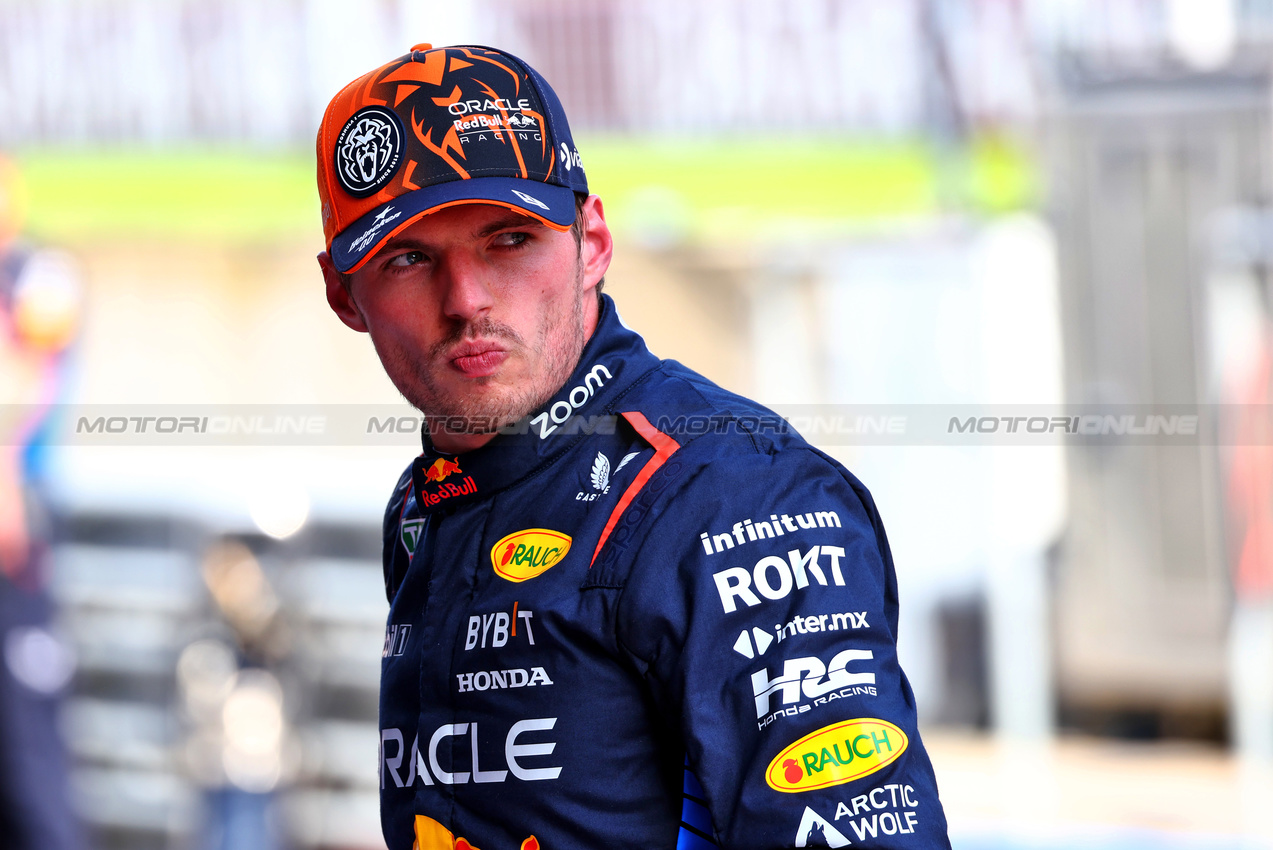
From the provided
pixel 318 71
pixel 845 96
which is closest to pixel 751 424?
pixel 845 96

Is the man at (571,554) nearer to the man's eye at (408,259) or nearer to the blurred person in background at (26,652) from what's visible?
the man's eye at (408,259)

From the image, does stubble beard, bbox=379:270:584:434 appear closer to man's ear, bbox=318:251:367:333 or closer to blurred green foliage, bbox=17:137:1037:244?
man's ear, bbox=318:251:367:333

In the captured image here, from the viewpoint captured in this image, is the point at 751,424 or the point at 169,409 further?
the point at 169,409

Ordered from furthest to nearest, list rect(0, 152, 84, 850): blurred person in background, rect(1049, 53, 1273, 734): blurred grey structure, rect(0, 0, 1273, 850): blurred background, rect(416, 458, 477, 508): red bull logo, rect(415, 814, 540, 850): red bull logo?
rect(1049, 53, 1273, 734): blurred grey structure < rect(0, 0, 1273, 850): blurred background < rect(0, 152, 84, 850): blurred person in background < rect(416, 458, 477, 508): red bull logo < rect(415, 814, 540, 850): red bull logo

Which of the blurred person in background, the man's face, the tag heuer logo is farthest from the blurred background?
the man's face

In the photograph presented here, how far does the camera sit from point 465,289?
3.70ft

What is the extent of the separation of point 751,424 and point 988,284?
4.86 m

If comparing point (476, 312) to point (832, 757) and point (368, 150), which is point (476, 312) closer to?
point (368, 150)

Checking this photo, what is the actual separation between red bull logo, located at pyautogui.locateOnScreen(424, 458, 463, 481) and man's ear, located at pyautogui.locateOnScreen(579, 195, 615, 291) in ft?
0.68

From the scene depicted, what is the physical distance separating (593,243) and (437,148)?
0.68ft

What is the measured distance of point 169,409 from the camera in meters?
6.20

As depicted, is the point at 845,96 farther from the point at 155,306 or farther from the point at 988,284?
the point at 155,306

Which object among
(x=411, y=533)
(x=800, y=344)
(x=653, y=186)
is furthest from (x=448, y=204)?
(x=653, y=186)

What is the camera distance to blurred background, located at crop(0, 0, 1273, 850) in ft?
14.7
